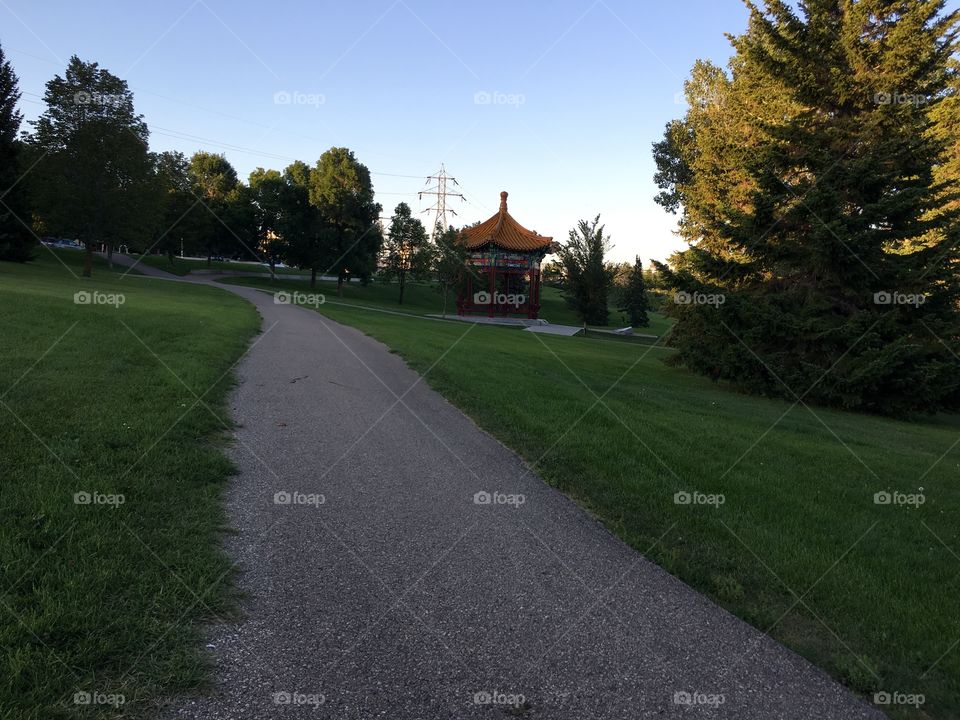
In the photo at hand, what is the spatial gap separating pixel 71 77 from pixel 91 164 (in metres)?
5.72

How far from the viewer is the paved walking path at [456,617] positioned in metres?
2.74

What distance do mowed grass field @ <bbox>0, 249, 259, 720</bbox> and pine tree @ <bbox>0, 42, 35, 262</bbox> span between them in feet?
117

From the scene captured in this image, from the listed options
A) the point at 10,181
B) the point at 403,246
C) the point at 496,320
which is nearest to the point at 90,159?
the point at 10,181

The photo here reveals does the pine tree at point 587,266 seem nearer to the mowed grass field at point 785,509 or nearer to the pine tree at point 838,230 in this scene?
the pine tree at point 838,230

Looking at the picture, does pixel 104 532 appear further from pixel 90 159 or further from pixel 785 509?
pixel 90 159

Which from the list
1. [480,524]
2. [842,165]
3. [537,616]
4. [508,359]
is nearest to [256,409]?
[480,524]

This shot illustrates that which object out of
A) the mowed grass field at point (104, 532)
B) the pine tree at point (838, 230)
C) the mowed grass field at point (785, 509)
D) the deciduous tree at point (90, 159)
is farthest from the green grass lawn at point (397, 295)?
the mowed grass field at point (104, 532)

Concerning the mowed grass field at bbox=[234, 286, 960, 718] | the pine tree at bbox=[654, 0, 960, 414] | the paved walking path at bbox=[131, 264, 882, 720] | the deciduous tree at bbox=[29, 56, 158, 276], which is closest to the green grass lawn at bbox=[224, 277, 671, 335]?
the deciduous tree at bbox=[29, 56, 158, 276]

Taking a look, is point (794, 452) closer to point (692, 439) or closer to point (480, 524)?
point (692, 439)

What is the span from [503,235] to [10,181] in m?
32.9

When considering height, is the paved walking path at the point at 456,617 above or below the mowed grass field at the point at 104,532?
below

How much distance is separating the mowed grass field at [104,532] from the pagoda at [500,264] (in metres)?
35.0

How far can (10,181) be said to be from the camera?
34781mm

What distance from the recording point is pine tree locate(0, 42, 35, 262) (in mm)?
34656
